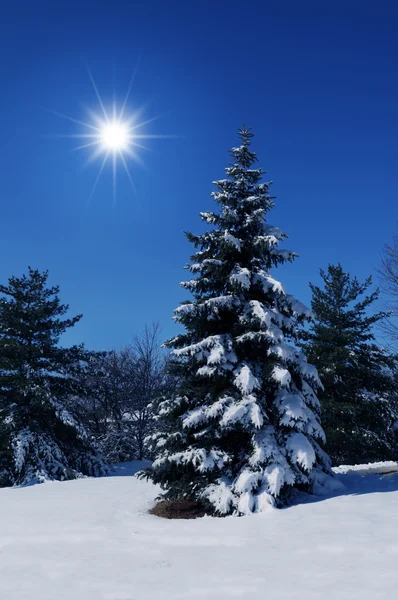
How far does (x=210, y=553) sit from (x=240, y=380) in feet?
14.6

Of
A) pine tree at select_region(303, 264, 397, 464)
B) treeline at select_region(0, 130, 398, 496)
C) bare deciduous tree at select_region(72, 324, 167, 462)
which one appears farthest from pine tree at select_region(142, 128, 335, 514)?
bare deciduous tree at select_region(72, 324, 167, 462)

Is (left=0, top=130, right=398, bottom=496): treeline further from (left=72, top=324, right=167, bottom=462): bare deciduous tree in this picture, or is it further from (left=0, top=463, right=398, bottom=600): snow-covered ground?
(left=72, top=324, right=167, bottom=462): bare deciduous tree

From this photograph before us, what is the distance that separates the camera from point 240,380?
36.9 ft

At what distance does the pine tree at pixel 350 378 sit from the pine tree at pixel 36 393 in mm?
12312

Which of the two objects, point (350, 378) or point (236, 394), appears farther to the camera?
point (350, 378)

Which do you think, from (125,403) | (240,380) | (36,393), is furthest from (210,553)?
(125,403)

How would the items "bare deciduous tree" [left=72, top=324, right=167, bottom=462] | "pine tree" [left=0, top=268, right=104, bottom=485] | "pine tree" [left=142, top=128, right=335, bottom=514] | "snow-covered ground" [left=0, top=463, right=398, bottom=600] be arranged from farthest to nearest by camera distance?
"bare deciduous tree" [left=72, top=324, right=167, bottom=462] → "pine tree" [left=0, top=268, right=104, bottom=485] → "pine tree" [left=142, top=128, right=335, bottom=514] → "snow-covered ground" [left=0, top=463, right=398, bottom=600]

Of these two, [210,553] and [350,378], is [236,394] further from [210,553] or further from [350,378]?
[350,378]

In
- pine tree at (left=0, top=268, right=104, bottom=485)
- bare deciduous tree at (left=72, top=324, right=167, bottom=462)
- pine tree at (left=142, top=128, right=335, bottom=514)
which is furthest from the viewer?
bare deciduous tree at (left=72, top=324, right=167, bottom=462)

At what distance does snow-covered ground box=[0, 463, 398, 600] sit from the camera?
5.96 m

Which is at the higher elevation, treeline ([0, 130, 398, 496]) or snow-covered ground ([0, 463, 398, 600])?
treeline ([0, 130, 398, 496])

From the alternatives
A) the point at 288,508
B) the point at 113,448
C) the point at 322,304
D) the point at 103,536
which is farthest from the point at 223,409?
the point at 113,448

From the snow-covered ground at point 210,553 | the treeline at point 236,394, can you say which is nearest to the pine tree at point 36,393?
the treeline at point 236,394

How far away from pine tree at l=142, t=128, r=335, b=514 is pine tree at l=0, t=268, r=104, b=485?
10467 mm
